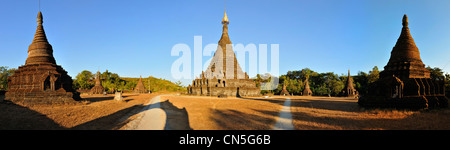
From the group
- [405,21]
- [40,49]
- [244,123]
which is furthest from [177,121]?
[405,21]

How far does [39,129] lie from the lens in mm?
6719

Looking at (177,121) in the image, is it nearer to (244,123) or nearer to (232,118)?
(232,118)

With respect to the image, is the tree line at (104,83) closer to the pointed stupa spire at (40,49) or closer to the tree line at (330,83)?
the pointed stupa spire at (40,49)

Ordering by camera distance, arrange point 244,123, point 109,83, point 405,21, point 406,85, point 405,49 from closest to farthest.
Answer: point 244,123, point 406,85, point 405,49, point 405,21, point 109,83

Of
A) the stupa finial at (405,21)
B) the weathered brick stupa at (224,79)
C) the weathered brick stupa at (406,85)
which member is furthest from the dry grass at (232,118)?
the weathered brick stupa at (224,79)

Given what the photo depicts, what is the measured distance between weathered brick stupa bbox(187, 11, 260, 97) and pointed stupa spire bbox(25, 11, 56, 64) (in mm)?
18809

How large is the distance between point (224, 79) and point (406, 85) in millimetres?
22561

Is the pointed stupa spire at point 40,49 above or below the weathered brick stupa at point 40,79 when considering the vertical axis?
above

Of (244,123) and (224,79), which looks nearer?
(244,123)

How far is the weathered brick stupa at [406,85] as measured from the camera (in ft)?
36.5

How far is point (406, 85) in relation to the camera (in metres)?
11.9

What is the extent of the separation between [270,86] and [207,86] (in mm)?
25606
